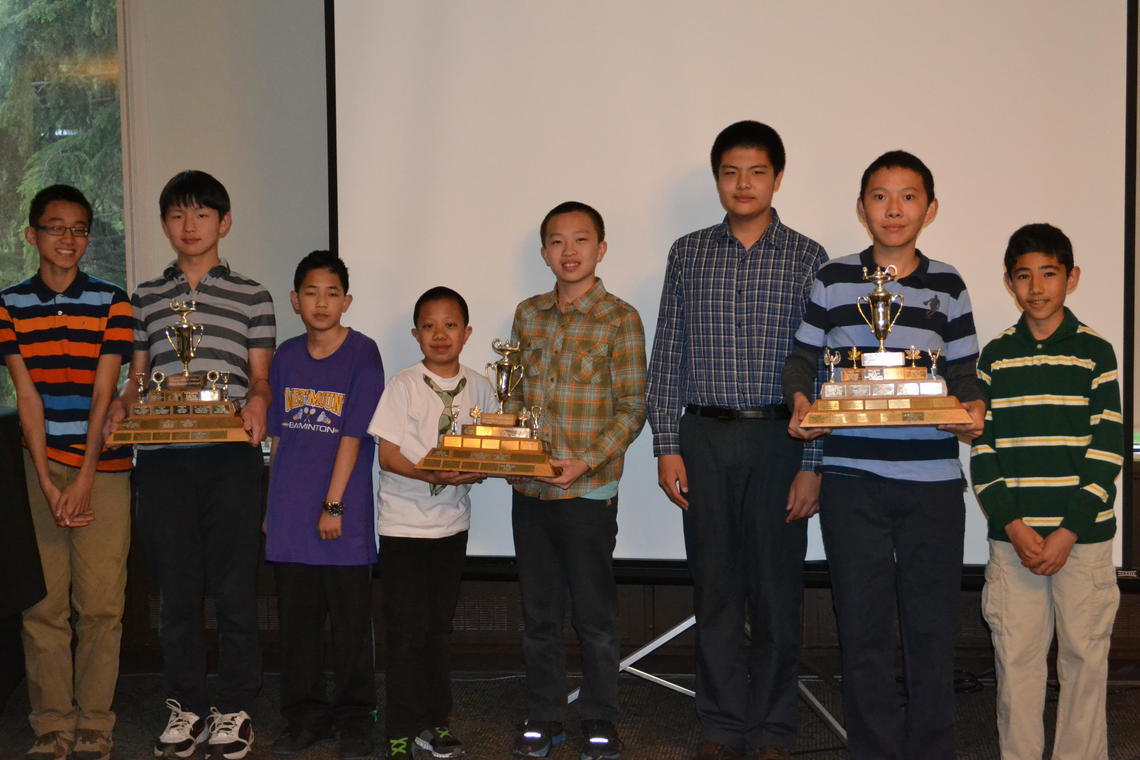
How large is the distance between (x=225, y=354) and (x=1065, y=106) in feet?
10.7

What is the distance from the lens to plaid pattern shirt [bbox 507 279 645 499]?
319 cm

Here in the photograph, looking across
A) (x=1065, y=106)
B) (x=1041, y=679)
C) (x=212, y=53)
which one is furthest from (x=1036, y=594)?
(x=212, y=53)

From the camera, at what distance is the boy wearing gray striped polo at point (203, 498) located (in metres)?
3.27

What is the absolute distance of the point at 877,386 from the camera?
2.67 metres

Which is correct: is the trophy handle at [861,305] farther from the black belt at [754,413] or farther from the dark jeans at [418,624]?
the dark jeans at [418,624]

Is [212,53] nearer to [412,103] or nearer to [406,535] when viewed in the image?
[412,103]

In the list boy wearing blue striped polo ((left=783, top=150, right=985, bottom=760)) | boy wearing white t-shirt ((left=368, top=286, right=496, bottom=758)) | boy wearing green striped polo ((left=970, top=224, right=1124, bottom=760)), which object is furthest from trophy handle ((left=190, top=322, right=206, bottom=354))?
boy wearing green striped polo ((left=970, top=224, right=1124, bottom=760))

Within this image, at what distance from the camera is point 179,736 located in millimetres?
3275

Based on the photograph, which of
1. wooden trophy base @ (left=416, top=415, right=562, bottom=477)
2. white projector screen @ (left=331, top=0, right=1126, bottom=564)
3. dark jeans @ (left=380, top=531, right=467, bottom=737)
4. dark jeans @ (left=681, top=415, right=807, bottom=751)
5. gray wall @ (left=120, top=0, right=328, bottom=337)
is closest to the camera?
wooden trophy base @ (left=416, top=415, right=562, bottom=477)

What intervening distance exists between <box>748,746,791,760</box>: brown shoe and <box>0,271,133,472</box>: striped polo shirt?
239 centimetres

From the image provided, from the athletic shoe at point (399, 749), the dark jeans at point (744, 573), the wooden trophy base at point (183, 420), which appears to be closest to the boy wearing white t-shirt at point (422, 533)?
the athletic shoe at point (399, 749)

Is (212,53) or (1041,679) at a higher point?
(212,53)

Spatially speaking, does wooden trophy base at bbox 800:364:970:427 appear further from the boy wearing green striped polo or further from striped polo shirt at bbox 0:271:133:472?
striped polo shirt at bbox 0:271:133:472

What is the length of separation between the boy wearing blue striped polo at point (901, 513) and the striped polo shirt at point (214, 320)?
1889 millimetres
